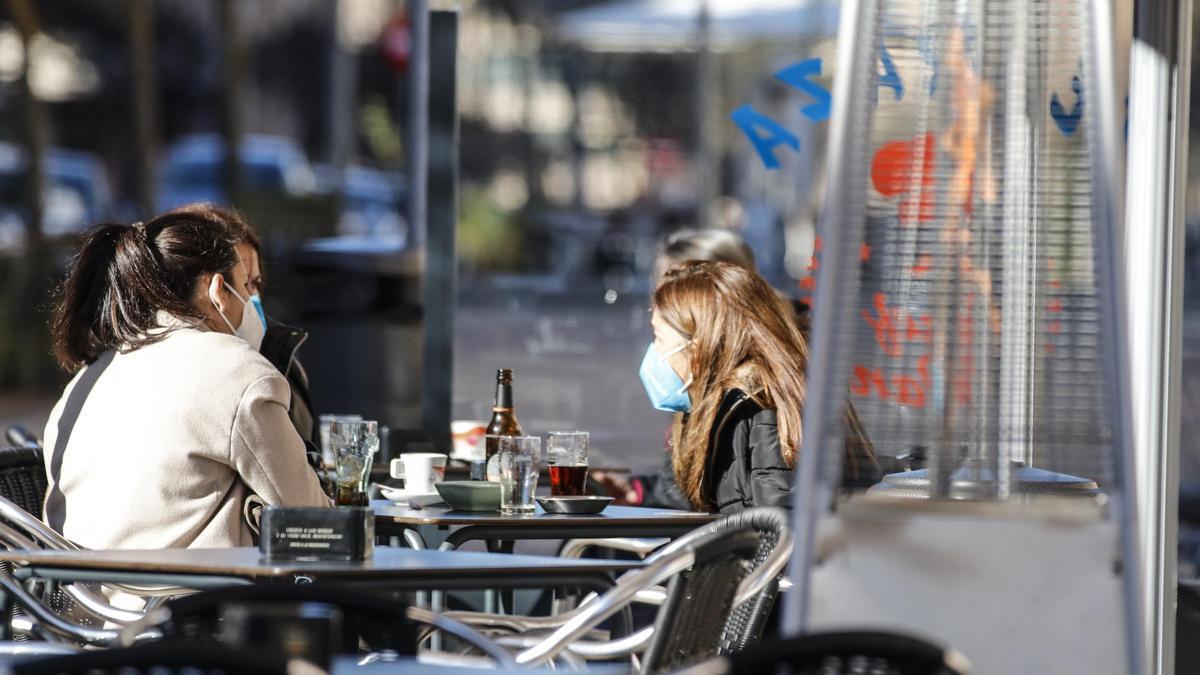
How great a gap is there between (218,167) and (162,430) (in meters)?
10.2

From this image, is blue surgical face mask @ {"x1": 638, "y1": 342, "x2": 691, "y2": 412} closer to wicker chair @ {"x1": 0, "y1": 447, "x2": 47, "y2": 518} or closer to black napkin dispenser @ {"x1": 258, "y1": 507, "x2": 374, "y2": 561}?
wicker chair @ {"x1": 0, "y1": 447, "x2": 47, "y2": 518}

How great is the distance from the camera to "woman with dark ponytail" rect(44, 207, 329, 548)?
330 cm

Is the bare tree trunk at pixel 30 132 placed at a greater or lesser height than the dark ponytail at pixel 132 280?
greater

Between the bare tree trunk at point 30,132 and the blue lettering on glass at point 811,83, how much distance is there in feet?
23.2

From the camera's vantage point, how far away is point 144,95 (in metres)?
11.6

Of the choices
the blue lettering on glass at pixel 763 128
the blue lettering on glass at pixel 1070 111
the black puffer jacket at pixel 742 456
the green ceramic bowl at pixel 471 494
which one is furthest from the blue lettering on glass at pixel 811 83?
the blue lettering on glass at pixel 1070 111

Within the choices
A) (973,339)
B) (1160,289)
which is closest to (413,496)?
(1160,289)

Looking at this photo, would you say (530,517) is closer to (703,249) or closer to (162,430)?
(162,430)

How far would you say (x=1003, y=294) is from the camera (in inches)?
95.2

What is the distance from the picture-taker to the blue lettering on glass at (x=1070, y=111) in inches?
103

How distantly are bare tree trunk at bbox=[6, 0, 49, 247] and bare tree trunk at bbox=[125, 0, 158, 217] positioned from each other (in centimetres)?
67

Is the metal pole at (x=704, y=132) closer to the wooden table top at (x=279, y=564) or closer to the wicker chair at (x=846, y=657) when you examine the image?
the wooden table top at (x=279, y=564)

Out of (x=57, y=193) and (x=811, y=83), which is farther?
(x=57, y=193)

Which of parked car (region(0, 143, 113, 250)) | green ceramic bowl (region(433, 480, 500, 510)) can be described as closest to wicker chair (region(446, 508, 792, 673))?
green ceramic bowl (region(433, 480, 500, 510))
